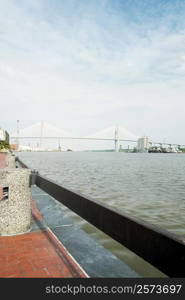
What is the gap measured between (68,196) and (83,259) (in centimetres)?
83

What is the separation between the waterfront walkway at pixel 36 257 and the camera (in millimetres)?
2766

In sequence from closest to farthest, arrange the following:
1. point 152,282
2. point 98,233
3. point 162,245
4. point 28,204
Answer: point 162,245 < point 152,282 < point 28,204 < point 98,233

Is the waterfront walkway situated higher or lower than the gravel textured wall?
lower

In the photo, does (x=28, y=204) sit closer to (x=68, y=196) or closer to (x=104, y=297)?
(x=68, y=196)

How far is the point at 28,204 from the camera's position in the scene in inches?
157

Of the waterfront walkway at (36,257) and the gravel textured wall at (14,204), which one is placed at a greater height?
the gravel textured wall at (14,204)

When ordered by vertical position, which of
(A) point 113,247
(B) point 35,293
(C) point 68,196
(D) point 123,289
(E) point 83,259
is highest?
(C) point 68,196

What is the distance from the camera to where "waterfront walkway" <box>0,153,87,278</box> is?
9.07ft

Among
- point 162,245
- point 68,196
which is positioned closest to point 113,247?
point 68,196

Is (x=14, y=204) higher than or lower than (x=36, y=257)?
higher

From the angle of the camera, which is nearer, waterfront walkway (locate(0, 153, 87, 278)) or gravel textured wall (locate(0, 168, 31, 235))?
waterfront walkway (locate(0, 153, 87, 278))

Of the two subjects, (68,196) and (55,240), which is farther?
(55,240)

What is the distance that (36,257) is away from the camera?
3139mm

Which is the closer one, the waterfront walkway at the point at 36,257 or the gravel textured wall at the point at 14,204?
the waterfront walkway at the point at 36,257
